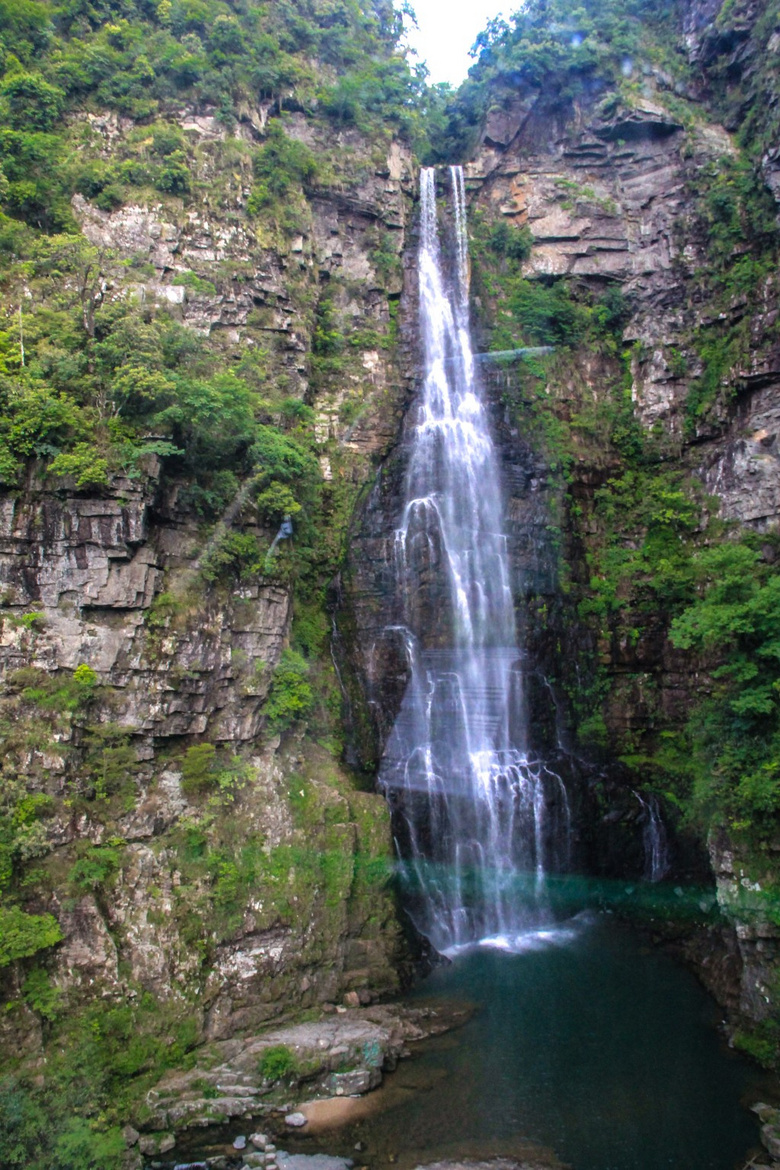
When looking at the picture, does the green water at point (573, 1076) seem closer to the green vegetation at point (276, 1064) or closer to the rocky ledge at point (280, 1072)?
the rocky ledge at point (280, 1072)

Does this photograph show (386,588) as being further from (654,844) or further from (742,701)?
(654,844)

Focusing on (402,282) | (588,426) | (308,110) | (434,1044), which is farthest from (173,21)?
(434,1044)

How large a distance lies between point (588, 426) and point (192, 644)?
14779 millimetres

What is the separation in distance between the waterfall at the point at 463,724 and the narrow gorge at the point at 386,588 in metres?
0.11

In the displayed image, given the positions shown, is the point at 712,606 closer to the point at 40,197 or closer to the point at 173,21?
the point at 40,197

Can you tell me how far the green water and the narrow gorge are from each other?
8cm

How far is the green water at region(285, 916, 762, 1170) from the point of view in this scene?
1116 cm

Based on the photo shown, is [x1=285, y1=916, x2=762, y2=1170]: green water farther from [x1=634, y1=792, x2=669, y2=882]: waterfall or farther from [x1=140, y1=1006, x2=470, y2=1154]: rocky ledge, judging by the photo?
[x1=634, y1=792, x2=669, y2=882]: waterfall

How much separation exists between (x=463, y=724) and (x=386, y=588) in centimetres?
415

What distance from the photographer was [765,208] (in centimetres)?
2120

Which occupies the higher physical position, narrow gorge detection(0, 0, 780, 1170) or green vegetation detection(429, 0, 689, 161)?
green vegetation detection(429, 0, 689, 161)

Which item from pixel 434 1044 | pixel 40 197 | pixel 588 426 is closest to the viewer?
pixel 434 1044

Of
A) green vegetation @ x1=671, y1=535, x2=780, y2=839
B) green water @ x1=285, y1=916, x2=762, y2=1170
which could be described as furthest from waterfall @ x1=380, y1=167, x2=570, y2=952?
green vegetation @ x1=671, y1=535, x2=780, y2=839

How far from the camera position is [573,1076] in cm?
1258
